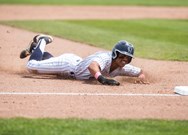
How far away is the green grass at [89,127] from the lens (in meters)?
5.95

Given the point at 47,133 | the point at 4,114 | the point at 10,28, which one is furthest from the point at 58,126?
the point at 10,28

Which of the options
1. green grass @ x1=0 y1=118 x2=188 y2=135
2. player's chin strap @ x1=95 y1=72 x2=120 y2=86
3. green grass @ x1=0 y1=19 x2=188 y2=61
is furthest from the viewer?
green grass @ x1=0 y1=19 x2=188 y2=61

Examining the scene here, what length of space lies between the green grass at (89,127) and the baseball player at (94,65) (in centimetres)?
208

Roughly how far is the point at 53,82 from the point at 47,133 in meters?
2.95

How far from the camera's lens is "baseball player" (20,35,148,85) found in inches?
336

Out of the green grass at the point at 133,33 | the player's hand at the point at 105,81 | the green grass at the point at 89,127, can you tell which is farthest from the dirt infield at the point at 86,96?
the green grass at the point at 133,33

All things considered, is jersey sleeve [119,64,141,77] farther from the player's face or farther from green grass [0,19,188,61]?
green grass [0,19,188,61]

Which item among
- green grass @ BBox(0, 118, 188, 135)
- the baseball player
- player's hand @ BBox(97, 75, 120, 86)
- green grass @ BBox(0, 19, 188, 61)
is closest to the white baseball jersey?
the baseball player

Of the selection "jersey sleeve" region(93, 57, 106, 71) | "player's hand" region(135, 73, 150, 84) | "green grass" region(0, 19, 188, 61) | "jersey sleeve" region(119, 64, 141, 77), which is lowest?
"green grass" region(0, 19, 188, 61)

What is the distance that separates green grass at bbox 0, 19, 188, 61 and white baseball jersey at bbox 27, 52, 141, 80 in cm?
288

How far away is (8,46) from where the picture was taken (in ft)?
42.0

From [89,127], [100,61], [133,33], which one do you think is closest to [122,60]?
[100,61]

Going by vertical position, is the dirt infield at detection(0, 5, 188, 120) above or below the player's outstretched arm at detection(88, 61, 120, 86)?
below

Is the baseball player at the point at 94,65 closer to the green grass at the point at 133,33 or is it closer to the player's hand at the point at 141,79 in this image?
the player's hand at the point at 141,79
